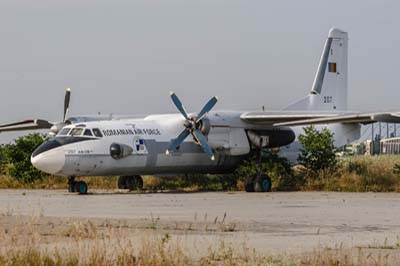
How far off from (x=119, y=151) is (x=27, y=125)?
10639 mm

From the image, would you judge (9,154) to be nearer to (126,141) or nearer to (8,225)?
(126,141)

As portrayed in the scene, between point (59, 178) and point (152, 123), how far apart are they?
7204 mm

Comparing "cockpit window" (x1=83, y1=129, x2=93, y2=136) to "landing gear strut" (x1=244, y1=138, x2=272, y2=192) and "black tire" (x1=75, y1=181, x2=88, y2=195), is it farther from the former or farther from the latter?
"landing gear strut" (x1=244, y1=138, x2=272, y2=192)

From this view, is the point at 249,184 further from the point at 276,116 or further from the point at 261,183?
the point at 276,116

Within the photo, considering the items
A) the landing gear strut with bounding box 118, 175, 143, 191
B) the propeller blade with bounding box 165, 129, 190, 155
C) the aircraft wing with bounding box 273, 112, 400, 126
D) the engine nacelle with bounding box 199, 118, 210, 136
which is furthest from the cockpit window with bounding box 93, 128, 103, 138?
the aircraft wing with bounding box 273, 112, 400, 126

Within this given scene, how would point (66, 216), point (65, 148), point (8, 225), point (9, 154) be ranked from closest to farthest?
point (8, 225) < point (66, 216) < point (65, 148) < point (9, 154)

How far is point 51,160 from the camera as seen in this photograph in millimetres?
30797

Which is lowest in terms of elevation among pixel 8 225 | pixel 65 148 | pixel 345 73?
pixel 8 225

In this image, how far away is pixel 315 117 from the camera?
112ft

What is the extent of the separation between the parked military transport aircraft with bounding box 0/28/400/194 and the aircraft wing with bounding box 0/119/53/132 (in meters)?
2.03

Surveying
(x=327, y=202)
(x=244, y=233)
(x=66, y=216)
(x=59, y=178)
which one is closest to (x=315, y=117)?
(x=327, y=202)

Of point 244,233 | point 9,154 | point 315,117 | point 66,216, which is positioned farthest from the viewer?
point 9,154

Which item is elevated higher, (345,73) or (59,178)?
(345,73)

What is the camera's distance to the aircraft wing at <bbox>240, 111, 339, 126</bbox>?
113 ft
